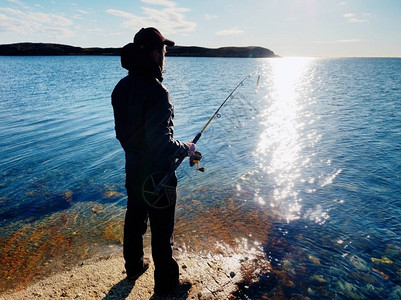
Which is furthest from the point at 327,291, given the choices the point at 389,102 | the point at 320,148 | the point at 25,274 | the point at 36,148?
the point at 389,102

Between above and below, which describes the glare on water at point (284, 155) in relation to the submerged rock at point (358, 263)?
below

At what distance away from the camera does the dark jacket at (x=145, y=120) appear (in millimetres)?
3621

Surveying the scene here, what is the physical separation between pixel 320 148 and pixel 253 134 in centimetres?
418

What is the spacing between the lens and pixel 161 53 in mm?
3795

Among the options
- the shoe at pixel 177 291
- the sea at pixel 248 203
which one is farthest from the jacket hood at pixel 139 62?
the sea at pixel 248 203

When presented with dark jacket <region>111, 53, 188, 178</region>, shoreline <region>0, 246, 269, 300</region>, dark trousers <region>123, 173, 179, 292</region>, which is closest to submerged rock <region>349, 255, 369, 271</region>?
shoreline <region>0, 246, 269, 300</region>

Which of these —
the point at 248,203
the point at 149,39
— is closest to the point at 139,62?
the point at 149,39

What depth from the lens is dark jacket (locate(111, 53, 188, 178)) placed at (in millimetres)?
3621

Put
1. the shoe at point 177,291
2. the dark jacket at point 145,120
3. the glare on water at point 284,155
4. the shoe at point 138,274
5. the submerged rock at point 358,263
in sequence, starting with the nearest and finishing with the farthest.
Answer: the dark jacket at point 145,120, the shoe at point 177,291, the shoe at point 138,274, the submerged rock at point 358,263, the glare on water at point 284,155

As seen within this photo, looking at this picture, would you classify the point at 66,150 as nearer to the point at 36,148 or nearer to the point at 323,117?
the point at 36,148

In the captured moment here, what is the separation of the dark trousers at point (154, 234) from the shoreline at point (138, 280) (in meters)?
0.33

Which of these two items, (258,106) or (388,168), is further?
(258,106)

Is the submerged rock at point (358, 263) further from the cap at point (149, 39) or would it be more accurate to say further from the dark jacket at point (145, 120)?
the cap at point (149, 39)

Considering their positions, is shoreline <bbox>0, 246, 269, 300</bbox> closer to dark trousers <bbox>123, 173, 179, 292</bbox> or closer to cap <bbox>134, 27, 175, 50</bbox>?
dark trousers <bbox>123, 173, 179, 292</bbox>
